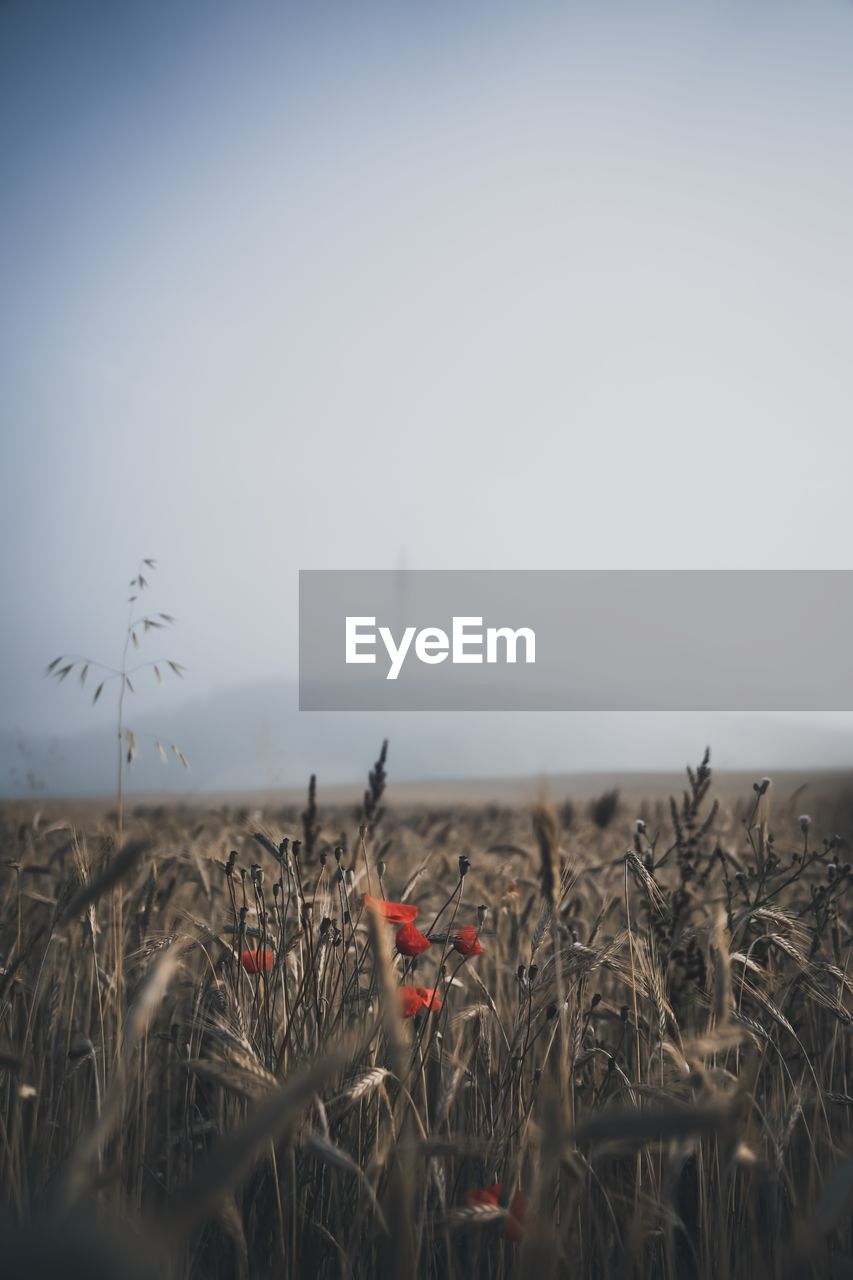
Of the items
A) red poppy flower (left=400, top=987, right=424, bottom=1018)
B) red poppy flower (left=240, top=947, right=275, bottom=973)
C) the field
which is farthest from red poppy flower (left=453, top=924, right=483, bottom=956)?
red poppy flower (left=240, top=947, right=275, bottom=973)

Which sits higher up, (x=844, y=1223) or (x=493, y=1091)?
(x=493, y=1091)

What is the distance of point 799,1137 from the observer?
220 centimetres

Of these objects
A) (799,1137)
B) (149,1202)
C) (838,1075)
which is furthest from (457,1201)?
(838,1075)

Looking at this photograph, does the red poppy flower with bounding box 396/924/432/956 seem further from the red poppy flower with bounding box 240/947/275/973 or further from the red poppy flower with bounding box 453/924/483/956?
the red poppy flower with bounding box 240/947/275/973

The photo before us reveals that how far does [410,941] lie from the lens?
6.12 feet

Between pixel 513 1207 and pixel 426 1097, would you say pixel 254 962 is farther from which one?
pixel 513 1207

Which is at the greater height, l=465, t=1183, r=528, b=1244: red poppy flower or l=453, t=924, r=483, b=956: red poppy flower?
l=453, t=924, r=483, b=956: red poppy flower

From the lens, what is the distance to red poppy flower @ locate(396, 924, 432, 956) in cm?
184

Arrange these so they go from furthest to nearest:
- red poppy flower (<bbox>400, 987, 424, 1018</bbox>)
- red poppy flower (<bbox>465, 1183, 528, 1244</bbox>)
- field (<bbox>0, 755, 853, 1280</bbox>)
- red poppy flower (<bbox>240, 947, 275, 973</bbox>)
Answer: red poppy flower (<bbox>240, 947, 275, 973</bbox>), red poppy flower (<bbox>400, 987, 424, 1018</bbox>), red poppy flower (<bbox>465, 1183, 528, 1244</bbox>), field (<bbox>0, 755, 853, 1280</bbox>)

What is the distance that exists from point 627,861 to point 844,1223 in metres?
0.89

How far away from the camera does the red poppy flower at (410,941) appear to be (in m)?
1.84

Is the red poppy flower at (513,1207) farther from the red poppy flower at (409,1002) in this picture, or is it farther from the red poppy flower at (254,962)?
the red poppy flower at (254,962)

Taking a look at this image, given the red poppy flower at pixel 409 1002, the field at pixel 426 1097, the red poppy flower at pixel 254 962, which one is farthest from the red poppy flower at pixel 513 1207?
the red poppy flower at pixel 254 962

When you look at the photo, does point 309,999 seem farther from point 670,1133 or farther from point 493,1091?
point 670,1133
